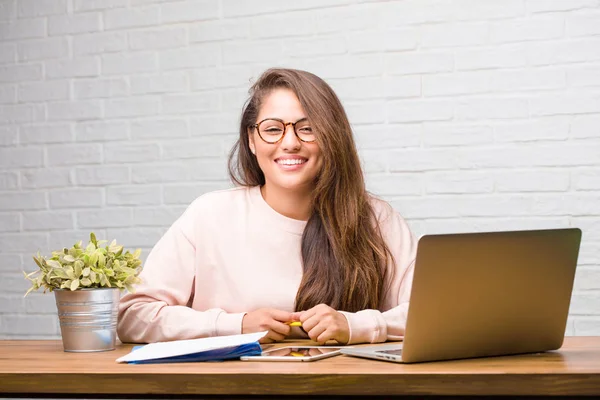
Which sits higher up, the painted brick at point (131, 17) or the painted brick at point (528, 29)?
the painted brick at point (131, 17)

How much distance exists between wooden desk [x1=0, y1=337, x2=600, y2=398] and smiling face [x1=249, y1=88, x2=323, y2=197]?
73 cm

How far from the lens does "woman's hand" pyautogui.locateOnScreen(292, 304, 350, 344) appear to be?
1744 millimetres

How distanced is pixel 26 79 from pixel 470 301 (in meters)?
2.57

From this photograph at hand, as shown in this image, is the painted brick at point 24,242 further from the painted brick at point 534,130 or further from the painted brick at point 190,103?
the painted brick at point 534,130

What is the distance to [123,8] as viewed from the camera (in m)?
3.34

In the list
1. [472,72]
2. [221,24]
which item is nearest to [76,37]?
[221,24]

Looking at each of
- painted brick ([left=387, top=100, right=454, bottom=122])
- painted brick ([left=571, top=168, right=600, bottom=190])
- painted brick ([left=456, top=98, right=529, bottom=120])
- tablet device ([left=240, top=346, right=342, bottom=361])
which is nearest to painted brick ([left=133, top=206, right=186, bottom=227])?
painted brick ([left=387, top=100, right=454, bottom=122])

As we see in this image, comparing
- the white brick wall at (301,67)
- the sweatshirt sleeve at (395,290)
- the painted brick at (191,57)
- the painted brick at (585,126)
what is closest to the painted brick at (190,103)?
the white brick wall at (301,67)

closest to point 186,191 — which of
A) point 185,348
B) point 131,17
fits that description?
point 131,17

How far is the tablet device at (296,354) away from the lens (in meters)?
1.46

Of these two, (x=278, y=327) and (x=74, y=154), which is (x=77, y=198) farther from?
(x=278, y=327)

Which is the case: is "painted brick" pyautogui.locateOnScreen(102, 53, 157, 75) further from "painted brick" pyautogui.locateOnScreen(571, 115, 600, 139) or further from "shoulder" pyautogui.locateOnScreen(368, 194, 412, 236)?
"painted brick" pyautogui.locateOnScreen(571, 115, 600, 139)

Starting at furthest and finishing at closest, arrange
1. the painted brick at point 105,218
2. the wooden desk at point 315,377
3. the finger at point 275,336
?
the painted brick at point 105,218
the finger at point 275,336
the wooden desk at point 315,377

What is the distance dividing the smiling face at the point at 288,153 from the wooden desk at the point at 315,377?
28.8 inches
